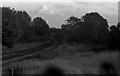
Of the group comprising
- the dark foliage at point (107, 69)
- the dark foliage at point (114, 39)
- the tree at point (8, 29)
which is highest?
the tree at point (8, 29)

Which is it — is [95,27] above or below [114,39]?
above

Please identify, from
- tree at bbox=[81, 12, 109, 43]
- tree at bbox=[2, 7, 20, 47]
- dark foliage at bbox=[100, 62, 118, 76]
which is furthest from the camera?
tree at bbox=[2, 7, 20, 47]

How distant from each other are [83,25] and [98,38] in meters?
0.94

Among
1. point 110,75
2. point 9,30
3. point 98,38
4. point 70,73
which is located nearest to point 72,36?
point 98,38

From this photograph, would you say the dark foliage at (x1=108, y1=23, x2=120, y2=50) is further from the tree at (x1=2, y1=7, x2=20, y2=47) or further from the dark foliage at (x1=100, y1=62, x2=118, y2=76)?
the tree at (x1=2, y1=7, x2=20, y2=47)

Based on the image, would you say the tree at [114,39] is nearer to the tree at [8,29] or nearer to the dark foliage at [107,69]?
the dark foliage at [107,69]

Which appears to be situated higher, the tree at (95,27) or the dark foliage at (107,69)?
the tree at (95,27)

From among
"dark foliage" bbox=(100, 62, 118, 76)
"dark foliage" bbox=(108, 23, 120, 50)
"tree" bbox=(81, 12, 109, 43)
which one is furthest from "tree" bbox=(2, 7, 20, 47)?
"dark foliage" bbox=(100, 62, 118, 76)

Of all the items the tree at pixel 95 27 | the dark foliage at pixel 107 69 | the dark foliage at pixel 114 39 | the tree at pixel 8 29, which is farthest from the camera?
the tree at pixel 8 29

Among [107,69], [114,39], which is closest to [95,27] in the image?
[114,39]

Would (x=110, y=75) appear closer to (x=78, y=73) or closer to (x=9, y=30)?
(x=78, y=73)

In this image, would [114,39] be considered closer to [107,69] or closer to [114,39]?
[114,39]

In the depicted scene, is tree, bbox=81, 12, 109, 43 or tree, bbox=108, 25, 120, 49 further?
tree, bbox=81, 12, 109, 43

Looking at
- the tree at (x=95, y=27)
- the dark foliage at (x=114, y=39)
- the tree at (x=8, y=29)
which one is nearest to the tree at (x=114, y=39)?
the dark foliage at (x=114, y=39)
